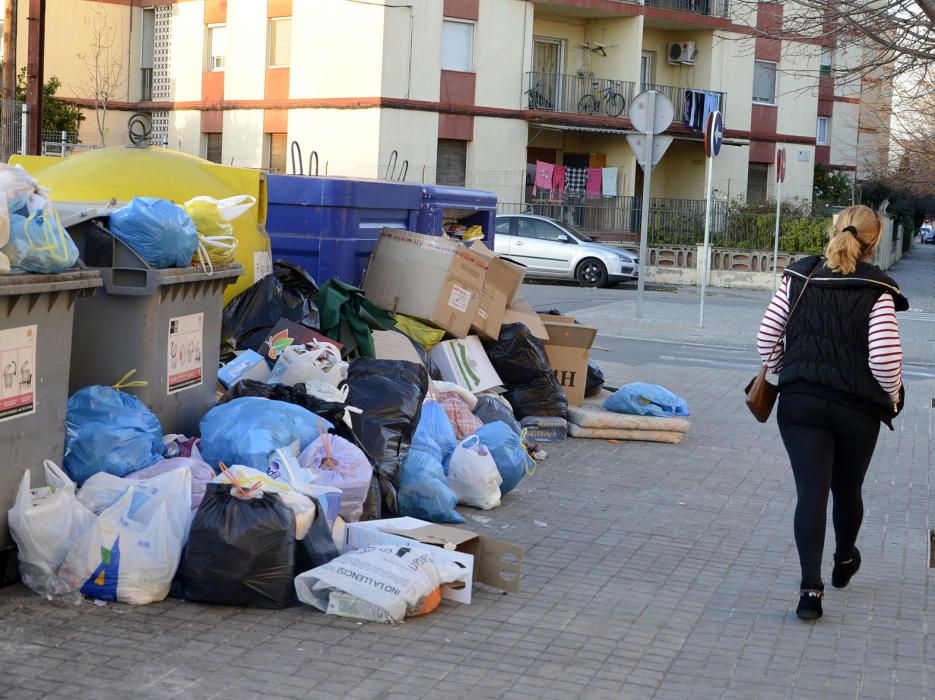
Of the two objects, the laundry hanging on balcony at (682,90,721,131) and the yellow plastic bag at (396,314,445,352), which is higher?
the laundry hanging on balcony at (682,90,721,131)

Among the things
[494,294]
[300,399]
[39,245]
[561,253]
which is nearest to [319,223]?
[494,294]

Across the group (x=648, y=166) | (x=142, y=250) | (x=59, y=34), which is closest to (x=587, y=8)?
(x=59, y=34)

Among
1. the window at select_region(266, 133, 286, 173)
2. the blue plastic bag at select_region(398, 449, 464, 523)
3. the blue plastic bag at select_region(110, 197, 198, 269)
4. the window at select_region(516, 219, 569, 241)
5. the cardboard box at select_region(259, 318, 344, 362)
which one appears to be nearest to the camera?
the blue plastic bag at select_region(110, 197, 198, 269)

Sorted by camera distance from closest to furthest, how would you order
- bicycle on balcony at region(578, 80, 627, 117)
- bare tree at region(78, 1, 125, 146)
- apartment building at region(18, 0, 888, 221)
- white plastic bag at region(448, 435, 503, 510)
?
white plastic bag at region(448, 435, 503, 510) → apartment building at region(18, 0, 888, 221) → bicycle on balcony at region(578, 80, 627, 117) → bare tree at region(78, 1, 125, 146)

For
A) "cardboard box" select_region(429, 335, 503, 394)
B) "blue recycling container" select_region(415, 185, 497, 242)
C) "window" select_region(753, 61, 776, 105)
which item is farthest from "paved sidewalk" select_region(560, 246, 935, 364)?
"window" select_region(753, 61, 776, 105)

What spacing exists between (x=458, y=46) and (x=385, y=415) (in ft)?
90.0

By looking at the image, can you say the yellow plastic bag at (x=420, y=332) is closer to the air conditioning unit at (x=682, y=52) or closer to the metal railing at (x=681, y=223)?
the metal railing at (x=681, y=223)

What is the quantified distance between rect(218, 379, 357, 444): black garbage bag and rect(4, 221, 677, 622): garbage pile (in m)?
0.01

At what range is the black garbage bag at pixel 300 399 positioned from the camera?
6418 millimetres

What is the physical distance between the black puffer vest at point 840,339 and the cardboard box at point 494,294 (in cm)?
416

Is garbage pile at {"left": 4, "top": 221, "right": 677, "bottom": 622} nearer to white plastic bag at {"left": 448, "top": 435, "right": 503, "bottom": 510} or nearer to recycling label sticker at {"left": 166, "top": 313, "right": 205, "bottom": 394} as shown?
white plastic bag at {"left": 448, "top": 435, "right": 503, "bottom": 510}

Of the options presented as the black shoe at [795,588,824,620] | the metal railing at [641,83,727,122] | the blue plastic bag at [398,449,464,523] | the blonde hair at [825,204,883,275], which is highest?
the metal railing at [641,83,727,122]

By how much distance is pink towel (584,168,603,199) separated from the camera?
116 feet

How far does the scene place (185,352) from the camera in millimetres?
6355
